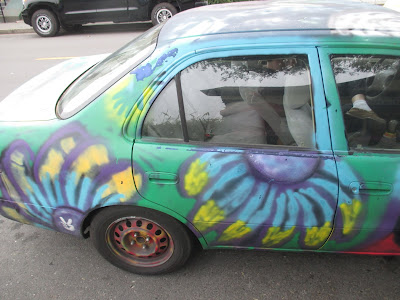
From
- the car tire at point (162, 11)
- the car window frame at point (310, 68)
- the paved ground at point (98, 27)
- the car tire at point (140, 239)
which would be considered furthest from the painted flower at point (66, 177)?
the paved ground at point (98, 27)

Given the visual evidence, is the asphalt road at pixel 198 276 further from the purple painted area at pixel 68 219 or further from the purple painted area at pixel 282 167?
the purple painted area at pixel 282 167

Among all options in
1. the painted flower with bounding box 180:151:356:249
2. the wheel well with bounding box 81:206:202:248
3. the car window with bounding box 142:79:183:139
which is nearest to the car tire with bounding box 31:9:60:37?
the wheel well with bounding box 81:206:202:248

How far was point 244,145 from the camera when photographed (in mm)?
1901

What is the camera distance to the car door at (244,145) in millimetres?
1828

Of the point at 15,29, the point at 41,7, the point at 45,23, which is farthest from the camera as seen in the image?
the point at 15,29

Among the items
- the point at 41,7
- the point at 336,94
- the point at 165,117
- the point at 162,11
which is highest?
the point at 41,7

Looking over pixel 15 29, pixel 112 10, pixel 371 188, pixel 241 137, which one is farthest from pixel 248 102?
pixel 15 29

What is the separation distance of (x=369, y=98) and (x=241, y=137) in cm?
77

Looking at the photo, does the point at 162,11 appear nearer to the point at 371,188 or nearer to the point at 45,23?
the point at 45,23

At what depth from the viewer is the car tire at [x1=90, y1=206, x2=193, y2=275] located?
2123 millimetres

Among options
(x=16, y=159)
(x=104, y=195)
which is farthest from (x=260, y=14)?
(x=16, y=159)

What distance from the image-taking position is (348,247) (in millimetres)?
2088

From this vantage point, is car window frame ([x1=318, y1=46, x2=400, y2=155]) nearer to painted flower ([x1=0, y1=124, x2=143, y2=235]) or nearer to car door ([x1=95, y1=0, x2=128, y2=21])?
painted flower ([x1=0, y1=124, x2=143, y2=235])

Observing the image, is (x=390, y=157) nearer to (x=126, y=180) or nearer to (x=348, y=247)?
(x=348, y=247)
